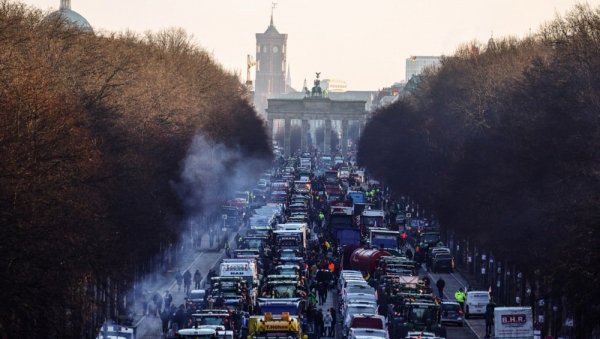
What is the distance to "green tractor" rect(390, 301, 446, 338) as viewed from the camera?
2089 inches

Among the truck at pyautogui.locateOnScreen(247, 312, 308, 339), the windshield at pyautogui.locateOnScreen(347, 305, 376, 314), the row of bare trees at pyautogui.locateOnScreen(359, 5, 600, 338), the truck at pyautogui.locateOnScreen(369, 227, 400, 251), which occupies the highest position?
the row of bare trees at pyautogui.locateOnScreen(359, 5, 600, 338)

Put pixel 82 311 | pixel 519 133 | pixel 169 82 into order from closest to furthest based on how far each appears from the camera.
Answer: pixel 82 311 < pixel 519 133 < pixel 169 82

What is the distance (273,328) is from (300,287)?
16169 mm

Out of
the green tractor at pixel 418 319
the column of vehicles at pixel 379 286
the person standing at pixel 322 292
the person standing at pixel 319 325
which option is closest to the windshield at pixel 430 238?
the column of vehicles at pixel 379 286

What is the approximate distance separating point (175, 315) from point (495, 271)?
2572cm

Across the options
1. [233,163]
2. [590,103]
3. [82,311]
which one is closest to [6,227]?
[82,311]

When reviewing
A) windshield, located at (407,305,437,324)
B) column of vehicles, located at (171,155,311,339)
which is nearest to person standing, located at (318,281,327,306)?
column of vehicles, located at (171,155,311,339)

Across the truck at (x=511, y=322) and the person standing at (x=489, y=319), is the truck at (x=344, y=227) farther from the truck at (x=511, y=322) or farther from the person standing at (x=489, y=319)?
the truck at (x=511, y=322)

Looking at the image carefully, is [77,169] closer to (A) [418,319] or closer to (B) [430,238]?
(A) [418,319]

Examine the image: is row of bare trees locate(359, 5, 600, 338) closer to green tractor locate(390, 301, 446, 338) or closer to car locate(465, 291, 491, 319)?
car locate(465, 291, 491, 319)

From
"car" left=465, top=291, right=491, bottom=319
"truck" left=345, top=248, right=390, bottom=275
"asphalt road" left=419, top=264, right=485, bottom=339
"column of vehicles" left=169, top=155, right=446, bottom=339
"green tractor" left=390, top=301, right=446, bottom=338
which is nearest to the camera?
"column of vehicles" left=169, top=155, right=446, bottom=339

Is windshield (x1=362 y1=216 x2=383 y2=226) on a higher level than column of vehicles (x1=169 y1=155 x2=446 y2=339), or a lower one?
lower

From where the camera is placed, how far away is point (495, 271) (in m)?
78.5

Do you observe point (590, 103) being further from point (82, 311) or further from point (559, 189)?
point (82, 311)
